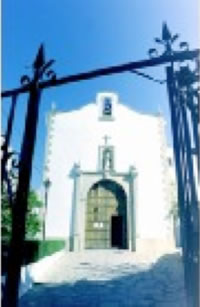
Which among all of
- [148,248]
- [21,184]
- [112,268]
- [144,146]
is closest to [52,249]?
[112,268]

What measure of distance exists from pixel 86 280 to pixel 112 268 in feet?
8.10

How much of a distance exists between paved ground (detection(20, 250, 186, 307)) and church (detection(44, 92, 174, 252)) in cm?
782

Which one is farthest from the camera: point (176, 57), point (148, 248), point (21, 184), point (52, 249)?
point (148, 248)

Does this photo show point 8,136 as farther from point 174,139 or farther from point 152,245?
point 152,245

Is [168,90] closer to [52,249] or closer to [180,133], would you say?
[180,133]

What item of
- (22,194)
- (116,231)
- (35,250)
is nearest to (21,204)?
(22,194)

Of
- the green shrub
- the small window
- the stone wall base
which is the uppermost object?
the small window

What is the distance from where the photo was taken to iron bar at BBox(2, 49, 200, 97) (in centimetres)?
352

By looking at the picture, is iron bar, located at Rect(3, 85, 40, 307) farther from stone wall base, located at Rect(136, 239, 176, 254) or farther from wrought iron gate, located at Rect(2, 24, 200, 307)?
stone wall base, located at Rect(136, 239, 176, 254)

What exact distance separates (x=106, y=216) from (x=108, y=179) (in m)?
1.95

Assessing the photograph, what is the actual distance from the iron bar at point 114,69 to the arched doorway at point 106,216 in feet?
53.5

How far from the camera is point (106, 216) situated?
19.6 metres

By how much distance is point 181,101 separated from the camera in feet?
12.2

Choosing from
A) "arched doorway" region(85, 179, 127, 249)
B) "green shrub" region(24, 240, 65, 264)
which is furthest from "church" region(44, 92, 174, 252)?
"green shrub" region(24, 240, 65, 264)
